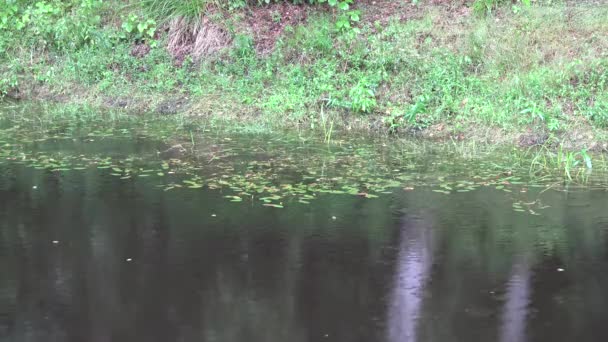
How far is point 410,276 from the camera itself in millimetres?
6039

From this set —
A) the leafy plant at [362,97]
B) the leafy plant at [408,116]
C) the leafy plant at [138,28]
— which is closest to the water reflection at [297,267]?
the leafy plant at [408,116]

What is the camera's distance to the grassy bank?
1067 cm

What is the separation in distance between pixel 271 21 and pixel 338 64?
1778 mm

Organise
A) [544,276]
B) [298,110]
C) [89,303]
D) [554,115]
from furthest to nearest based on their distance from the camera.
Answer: [298,110], [554,115], [544,276], [89,303]

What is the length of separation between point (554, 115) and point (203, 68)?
16.8 feet

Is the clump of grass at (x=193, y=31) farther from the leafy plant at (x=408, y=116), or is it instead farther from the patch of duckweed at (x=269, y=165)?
the leafy plant at (x=408, y=116)

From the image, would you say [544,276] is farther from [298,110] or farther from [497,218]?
[298,110]

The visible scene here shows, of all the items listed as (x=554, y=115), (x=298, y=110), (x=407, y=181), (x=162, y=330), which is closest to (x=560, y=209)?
(x=407, y=181)

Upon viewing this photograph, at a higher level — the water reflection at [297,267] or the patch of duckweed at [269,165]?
the patch of duckweed at [269,165]

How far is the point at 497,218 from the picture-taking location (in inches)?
286

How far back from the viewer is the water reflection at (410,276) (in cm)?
522

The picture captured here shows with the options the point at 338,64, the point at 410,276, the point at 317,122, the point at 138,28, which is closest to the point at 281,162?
the point at 317,122

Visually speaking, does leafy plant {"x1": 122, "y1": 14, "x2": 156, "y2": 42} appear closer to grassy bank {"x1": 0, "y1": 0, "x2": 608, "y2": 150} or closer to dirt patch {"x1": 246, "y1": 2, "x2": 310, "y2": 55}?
grassy bank {"x1": 0, "y1": 0, "x2": 608, "y2": 150}

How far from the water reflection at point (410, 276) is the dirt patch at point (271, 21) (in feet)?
21.0
